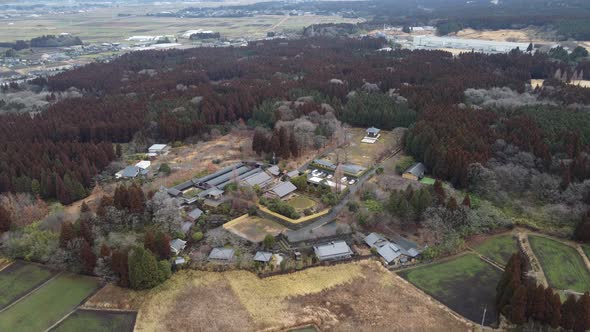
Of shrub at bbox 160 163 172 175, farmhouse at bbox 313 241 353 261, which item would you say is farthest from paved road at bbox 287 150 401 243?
shrub at bbox 160 163 172 175

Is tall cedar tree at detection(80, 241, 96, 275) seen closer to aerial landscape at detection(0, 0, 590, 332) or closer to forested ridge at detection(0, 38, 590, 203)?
aerial landscape at detection(0, 0, 590, 332)

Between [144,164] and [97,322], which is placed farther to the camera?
[144,164]

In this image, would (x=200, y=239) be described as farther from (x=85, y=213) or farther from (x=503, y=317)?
(x=503, y=317)

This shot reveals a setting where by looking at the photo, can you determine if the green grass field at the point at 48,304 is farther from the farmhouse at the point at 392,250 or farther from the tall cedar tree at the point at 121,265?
the farmhouse at the point at 392,250

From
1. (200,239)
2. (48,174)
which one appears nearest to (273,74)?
(48,174)

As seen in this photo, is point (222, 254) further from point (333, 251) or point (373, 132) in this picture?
point (373, 132)

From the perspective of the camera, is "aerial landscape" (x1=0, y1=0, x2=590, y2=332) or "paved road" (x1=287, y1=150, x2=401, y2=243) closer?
"aerial landscape" (x1=0, y1=0, x2=590, y2=332)

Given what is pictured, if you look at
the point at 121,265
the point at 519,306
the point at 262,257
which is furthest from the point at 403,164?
the point at 121,265
